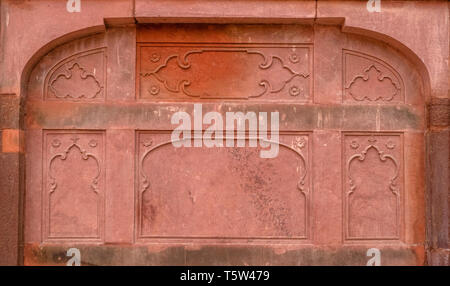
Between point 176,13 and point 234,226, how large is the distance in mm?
2056

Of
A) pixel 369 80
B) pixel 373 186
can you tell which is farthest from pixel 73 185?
Answer: pixel 369 80

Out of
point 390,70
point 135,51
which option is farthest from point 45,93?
point 390,70

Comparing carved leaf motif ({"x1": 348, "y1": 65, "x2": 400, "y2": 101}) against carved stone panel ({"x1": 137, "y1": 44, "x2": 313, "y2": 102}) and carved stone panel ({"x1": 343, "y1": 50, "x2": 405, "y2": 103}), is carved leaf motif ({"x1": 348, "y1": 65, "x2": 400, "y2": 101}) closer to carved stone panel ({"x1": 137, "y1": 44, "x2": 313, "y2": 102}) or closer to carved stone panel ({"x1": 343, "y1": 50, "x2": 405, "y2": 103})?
carved stone panel ({"x1": 343, "y1": 50, "x2": 405, "y2": 103})

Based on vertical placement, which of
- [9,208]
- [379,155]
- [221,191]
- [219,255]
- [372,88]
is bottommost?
[219,255]

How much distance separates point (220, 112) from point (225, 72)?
0.39m

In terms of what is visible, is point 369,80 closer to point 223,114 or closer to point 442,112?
point 442,112

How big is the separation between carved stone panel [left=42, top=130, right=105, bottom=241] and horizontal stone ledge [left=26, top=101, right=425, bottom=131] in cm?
15

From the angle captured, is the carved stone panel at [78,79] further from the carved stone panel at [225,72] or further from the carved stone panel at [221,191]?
the carved stone panel at [221,191]

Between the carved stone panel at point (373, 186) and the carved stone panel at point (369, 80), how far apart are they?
0.37 metres

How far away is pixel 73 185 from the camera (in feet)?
16.5

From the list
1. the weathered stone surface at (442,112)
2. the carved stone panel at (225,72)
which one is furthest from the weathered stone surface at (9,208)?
the weathered stone surface at (442,112)

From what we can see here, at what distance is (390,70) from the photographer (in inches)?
201

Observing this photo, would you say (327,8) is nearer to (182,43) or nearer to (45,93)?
(182,43)

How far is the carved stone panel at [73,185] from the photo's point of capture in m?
4.99
